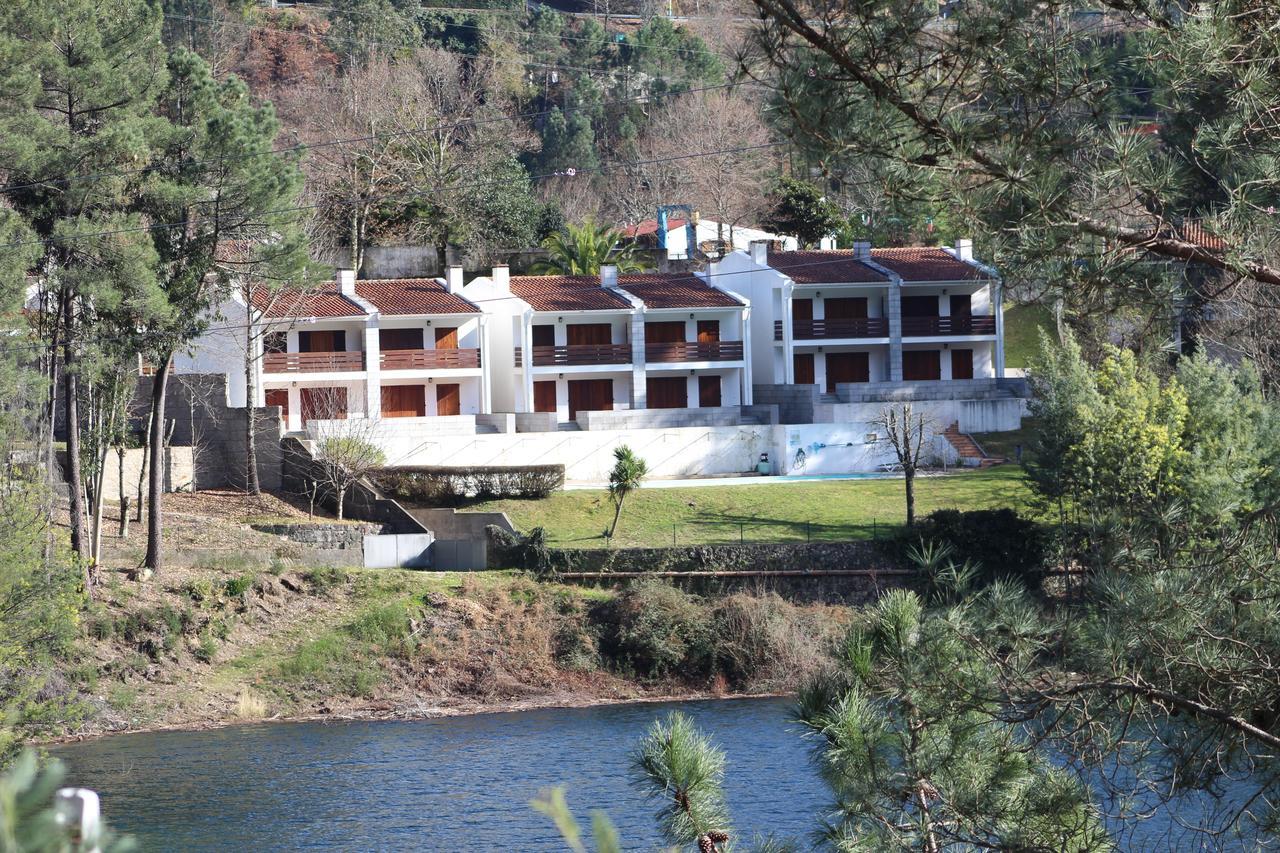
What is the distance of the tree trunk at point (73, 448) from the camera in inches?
1261

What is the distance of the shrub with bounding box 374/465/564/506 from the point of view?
4203 centimetres

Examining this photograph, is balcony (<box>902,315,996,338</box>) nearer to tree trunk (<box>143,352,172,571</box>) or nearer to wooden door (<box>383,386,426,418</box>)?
wooden door (<box>383,386,426,418</box>)

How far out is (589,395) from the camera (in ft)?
173

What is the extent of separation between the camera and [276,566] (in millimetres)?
35625

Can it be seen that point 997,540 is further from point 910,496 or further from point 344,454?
point 344,454

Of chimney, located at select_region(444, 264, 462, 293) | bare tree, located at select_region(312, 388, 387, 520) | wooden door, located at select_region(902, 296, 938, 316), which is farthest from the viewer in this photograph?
wooden door, located at select_region(902, 296, 938, 316)

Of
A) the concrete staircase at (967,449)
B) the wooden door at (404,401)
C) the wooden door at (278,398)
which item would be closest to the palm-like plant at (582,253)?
the wooden door at (404,401)

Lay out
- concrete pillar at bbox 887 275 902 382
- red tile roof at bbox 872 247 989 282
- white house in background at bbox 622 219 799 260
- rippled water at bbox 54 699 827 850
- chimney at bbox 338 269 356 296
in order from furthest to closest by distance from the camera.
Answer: white house in background at bbox 622 219 799 260, concrete pillar at bbox 887 275 902 382, red tile roof at bbox 872 247 989 282, chimney at bbox 338 269 356 296, rippled water at bbox 54 699 827 850

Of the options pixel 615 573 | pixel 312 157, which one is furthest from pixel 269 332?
pixel 312 157

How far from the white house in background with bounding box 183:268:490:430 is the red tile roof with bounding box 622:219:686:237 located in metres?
18.1

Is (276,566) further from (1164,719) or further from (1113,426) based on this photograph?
(1164,719)

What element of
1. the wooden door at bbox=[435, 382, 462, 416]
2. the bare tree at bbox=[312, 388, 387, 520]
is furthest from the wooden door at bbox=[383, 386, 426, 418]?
the bare tree at bbox=[312, 388, 387, 520]

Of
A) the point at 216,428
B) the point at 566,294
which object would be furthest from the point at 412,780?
the point at 566,294

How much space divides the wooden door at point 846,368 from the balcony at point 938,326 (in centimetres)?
204
